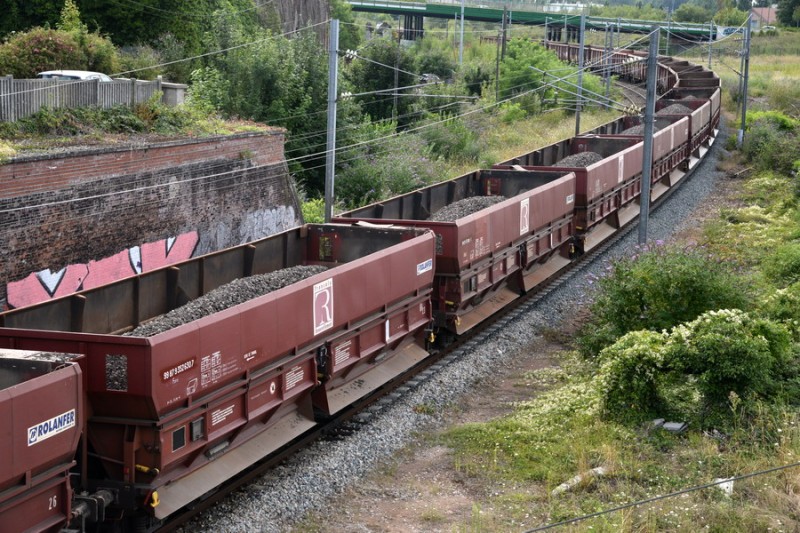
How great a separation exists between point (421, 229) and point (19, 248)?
6.92 m

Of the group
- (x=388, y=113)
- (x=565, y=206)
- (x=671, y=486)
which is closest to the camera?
(x=671, y=486)

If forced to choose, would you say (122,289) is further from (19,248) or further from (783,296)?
(783,296)

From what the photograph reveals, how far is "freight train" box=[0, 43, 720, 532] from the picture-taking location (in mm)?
Result: 8516

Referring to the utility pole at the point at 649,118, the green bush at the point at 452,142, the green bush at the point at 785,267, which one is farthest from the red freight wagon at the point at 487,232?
the green bush at the point at 452,142

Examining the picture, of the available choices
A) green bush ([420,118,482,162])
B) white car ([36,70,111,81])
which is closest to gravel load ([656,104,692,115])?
green bush ([420,118,482,162])

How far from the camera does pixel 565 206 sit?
22094mm

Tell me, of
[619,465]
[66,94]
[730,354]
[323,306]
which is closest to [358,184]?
[66,94]

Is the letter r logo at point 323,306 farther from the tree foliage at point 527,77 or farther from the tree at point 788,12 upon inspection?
the tree at point 788,12

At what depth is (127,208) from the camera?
19.2 metres

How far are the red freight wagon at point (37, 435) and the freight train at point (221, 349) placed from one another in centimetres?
2

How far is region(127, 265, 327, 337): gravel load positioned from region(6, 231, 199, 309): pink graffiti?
3452 mm

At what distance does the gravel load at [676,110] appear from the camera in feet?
133

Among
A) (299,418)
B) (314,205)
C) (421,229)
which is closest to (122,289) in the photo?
(299,418)

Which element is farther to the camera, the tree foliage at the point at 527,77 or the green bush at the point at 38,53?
the tree foliage at the point at 527,77
